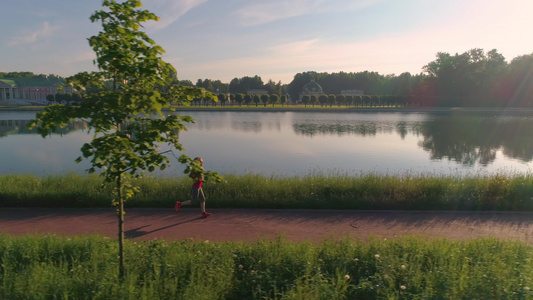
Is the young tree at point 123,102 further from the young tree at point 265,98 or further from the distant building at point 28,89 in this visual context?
the distant building at point 28,89

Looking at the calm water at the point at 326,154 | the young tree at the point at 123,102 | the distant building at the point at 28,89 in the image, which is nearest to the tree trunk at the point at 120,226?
the young tree at the point at 123,102

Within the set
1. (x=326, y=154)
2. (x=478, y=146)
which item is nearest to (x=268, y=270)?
(x=326, y=154)

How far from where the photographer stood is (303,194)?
9.27 m

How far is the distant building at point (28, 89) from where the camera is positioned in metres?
98.2

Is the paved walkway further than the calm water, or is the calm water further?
the calm water

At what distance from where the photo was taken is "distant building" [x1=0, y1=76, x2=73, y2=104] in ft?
322

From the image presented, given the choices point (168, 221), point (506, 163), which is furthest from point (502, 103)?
point (168, 221)

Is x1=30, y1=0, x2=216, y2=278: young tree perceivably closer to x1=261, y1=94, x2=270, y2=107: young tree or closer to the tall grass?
the tall grass

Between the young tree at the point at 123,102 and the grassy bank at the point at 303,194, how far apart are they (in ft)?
15.6

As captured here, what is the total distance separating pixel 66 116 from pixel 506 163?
19.8m

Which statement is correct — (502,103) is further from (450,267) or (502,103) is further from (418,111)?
(450,267)

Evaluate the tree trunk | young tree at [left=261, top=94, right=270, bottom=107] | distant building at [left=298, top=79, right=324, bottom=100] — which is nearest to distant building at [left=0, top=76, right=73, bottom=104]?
young tree at [left=261, top=94, right=270, bottom=107]

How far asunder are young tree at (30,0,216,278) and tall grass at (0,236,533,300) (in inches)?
41.3

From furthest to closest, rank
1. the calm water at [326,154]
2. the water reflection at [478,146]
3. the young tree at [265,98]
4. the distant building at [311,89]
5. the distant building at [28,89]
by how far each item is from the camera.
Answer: the distant building at [311,89], the distant building at [28,89], the young tree at [265,98], the water reflection at [478,146], the calm water at [326,154]
